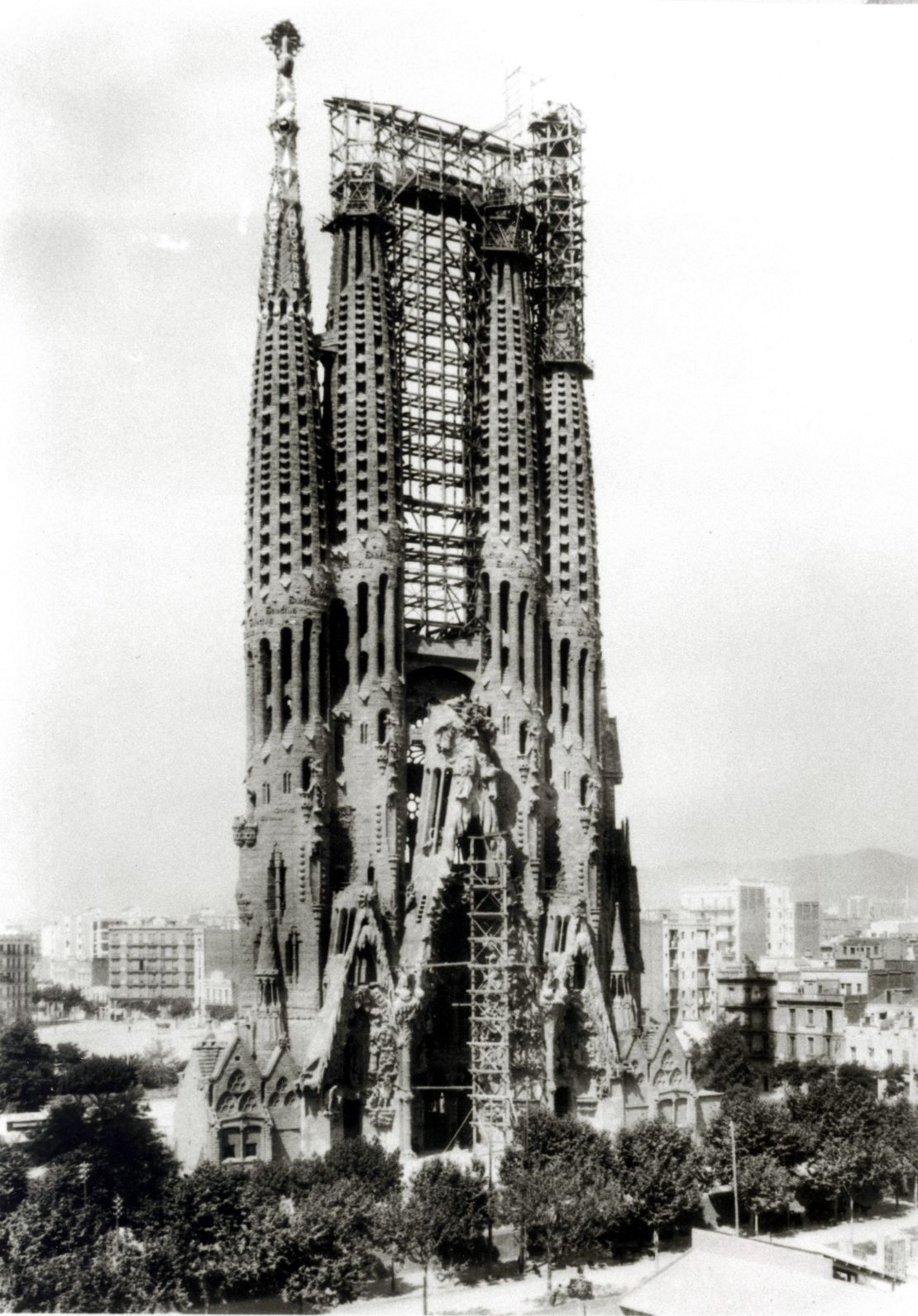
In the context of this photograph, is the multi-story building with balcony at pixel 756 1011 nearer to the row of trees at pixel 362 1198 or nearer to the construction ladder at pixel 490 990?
the row of trees at pixel 362 1198

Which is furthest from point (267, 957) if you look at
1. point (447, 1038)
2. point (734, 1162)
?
point (734, 1162)

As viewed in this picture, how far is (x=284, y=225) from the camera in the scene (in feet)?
254

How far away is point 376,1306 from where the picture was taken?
53594 millimetres

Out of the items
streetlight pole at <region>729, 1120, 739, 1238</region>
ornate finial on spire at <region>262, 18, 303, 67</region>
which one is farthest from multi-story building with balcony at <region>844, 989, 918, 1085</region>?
ornate finial on spire at <region>262, 18, 303, 67</region>

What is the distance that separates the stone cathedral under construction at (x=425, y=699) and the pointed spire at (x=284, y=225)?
0.15 meters

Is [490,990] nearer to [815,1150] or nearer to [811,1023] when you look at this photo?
[815,1150]

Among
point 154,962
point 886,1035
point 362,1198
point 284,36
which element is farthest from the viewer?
point 154,962

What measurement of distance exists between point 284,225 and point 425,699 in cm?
2509

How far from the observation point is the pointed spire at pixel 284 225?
76625mm

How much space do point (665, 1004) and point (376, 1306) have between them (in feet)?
304

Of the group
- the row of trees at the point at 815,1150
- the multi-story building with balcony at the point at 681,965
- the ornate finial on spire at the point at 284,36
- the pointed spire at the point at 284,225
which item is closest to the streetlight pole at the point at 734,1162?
the row of trees at the point at 815,1150

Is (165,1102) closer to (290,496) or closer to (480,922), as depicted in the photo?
(480,922)

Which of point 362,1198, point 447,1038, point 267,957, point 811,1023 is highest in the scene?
point 267,957

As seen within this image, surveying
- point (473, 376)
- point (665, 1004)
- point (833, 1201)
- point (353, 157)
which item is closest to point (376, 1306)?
point (833, 1201)
